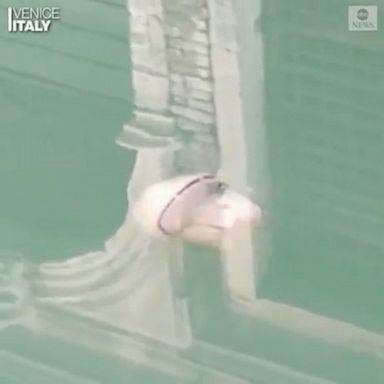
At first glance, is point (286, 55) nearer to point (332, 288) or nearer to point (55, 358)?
point (332, 288)

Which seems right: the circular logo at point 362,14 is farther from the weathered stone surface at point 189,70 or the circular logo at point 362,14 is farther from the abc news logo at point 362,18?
the weathered stone surface at point 189,70

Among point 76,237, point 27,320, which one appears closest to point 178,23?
point 76,237

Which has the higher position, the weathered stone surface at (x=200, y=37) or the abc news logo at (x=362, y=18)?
the abc news logo at (x=362, y=18)

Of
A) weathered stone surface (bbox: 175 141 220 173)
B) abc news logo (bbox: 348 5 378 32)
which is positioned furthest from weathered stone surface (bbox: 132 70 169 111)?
abc news logo (bbox: 348 5 378 32)

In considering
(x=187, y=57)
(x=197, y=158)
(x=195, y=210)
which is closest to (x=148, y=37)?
(x=187, y=57)

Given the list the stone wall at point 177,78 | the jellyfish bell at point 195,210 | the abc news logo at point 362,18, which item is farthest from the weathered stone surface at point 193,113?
the abc news logo at point 362,18

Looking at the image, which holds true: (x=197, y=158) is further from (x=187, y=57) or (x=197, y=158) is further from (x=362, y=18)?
(x=362, y=18)

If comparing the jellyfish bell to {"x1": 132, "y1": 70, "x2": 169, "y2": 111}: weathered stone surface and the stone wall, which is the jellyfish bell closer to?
the stone wall
